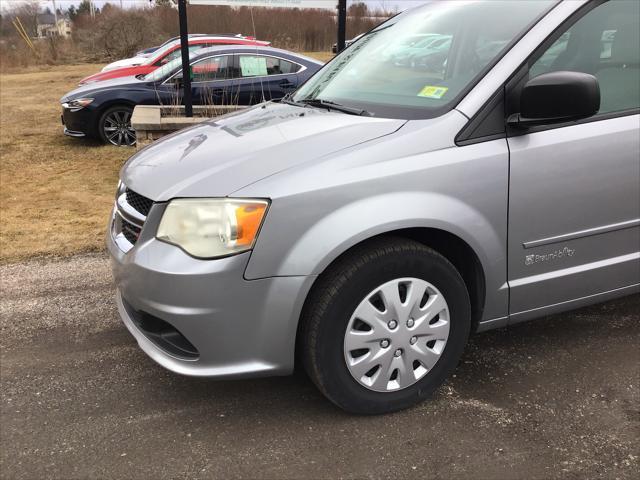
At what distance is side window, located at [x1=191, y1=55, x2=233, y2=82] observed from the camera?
8602 mm

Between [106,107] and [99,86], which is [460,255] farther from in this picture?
[99,86]

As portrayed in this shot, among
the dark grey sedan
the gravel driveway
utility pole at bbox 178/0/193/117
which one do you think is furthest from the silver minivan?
the dark grey sedan

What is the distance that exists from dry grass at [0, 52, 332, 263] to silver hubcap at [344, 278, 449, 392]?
3092 mm

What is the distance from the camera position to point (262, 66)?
349 inches

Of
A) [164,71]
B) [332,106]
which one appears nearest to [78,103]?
[164,71]

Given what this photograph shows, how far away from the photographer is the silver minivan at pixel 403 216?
2.18 m

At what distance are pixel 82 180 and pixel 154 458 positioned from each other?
5454 millimetres

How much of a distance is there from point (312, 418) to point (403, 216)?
101 cm

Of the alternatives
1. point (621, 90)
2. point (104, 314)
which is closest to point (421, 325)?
point (621, 90)

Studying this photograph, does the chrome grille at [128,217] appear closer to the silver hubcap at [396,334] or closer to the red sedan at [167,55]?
the silver hubcap at [396,334]

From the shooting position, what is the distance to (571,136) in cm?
254

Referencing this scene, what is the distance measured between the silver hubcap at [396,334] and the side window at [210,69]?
7.04 metres

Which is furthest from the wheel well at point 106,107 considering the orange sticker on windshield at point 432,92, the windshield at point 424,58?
the orange sticker on windshield at point 432,92

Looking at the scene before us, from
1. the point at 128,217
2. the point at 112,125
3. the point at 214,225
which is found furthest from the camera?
the point at 112,125
